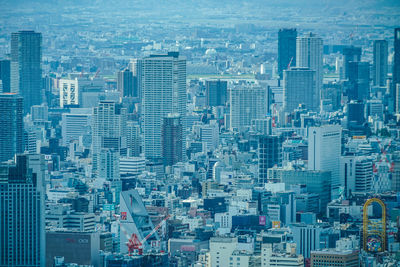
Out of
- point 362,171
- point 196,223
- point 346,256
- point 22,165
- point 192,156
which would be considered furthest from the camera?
point 192,156

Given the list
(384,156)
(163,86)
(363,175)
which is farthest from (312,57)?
(363,175)

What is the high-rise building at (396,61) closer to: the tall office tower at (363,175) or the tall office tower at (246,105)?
the tall office tower at (246,105)

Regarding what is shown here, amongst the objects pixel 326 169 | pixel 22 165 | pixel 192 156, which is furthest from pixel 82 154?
pixel 22 165

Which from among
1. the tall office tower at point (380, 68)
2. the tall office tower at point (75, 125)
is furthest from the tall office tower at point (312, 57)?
the tall office tower at point (75, 125)

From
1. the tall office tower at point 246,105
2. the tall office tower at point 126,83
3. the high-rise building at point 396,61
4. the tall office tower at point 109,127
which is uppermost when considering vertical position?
the high-rise building at point 396,61

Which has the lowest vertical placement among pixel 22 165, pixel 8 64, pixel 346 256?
pixel 346 256

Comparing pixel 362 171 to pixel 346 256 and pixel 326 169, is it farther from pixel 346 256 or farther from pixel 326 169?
pixel 346 256

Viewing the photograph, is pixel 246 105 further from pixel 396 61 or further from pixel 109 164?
pixel 109 164
